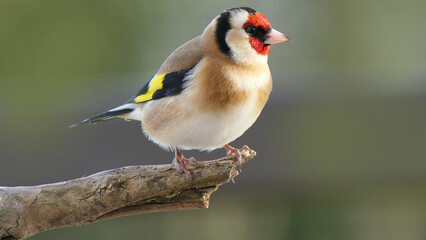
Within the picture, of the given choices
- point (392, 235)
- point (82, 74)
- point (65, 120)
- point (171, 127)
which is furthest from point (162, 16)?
point (171, 127)

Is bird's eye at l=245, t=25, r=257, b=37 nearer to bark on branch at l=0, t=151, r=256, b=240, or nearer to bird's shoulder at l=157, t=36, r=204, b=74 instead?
bird's shoulder at l=157, t=36, r=204, b=74

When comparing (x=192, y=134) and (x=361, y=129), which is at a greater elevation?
(x=361, y=129)

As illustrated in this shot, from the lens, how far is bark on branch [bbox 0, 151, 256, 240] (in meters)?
2.30

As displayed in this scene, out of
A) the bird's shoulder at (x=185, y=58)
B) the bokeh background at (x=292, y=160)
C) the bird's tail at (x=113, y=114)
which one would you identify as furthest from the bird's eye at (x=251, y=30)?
the bokeh background at (x=292, y=160)

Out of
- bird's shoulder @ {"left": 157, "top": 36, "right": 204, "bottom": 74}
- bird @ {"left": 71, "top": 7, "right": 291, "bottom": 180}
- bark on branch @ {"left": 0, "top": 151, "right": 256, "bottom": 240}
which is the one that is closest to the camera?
bark on branch @ {"left": 0, "top": 151, "right": 256, "bottom": 240}

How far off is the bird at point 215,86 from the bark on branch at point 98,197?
7 centimetres

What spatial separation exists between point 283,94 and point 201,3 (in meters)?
2.25

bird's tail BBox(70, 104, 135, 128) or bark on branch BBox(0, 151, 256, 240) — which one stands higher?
bird's tail BBox(70, 104, 135, 128)

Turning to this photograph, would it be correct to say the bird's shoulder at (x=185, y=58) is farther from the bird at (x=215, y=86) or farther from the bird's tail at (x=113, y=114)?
the bird's tail at (x=113, y=114)

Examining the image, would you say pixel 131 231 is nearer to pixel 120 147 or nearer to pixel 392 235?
pixel 120 147

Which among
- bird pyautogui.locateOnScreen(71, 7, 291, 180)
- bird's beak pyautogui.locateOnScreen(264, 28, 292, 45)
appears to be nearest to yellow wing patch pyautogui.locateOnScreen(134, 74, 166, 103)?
bird pyautogui.locateOnScreen(71, 7, 291, 180)

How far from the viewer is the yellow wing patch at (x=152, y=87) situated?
2604mm

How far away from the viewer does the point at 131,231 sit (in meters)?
4.05

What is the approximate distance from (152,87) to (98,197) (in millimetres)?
547
